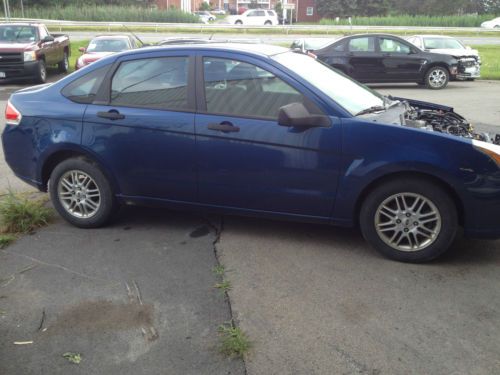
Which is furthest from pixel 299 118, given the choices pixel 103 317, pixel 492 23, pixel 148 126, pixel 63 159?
pixel 492 23

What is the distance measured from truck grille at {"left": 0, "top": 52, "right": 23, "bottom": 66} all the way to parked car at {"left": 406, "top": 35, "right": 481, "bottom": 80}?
12393 mm

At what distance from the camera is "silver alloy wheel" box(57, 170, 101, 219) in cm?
484

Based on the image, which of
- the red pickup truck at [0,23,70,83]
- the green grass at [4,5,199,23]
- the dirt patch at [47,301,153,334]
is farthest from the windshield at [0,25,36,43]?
the green grass at [4,5,199,23]

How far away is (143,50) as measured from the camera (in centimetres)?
472

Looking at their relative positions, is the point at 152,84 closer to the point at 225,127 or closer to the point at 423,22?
the point at 225,127

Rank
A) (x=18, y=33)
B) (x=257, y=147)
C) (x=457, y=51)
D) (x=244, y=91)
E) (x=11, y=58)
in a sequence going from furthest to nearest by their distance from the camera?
(x=457, y=51) < (x=18, y=33) < (x=11, y=58) < (x=244, y=91) < (x=257, y=147)

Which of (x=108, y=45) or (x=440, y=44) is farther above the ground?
(x=108, y=45)

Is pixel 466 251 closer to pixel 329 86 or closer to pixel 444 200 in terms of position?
pixel 444 200

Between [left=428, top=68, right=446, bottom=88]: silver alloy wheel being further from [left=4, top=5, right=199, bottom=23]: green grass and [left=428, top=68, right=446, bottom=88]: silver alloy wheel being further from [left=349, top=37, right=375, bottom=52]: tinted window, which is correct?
[left=4, top=5, right=199, bottom=23]: green grass

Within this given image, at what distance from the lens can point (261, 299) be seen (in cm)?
361

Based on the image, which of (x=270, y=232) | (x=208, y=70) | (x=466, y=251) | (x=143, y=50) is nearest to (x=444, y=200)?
(x=466, y=251)

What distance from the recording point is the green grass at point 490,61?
18272 mm

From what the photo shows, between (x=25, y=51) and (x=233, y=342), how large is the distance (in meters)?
14.5

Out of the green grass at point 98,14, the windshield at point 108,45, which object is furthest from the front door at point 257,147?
the green grass at point 98,14
